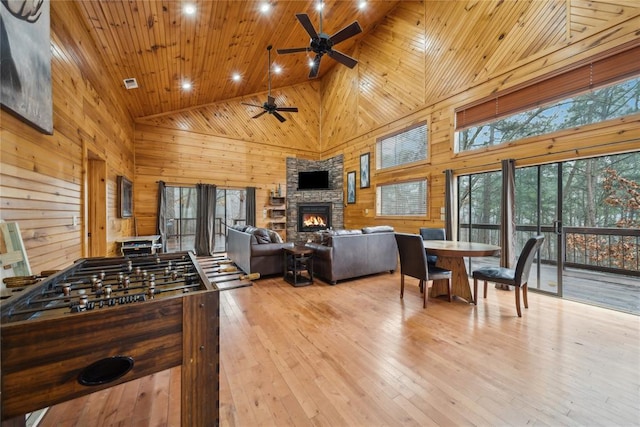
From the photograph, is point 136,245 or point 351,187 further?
point 351,187

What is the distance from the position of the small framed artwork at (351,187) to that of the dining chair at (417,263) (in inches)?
155

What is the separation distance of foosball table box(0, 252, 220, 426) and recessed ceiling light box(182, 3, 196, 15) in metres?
3.60

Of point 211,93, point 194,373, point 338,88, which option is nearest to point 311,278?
point 194,373

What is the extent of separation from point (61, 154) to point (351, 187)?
602 centimetres

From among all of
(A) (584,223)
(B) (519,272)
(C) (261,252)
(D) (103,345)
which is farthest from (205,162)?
(A) (584,223)

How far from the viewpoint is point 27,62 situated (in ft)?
5.68

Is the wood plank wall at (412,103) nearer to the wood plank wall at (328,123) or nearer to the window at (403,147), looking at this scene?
the wood plank wall at (328,123)

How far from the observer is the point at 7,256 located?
1553 millimetres

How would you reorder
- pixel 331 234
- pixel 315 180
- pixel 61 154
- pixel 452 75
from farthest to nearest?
pixel 315 180 → pixel 452 75 → pixel 331 234 → pixel 61 154

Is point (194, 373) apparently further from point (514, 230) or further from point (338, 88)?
point (338, 88)

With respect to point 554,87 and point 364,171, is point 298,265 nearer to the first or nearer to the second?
point 364,171

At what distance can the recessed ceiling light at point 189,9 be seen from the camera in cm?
329

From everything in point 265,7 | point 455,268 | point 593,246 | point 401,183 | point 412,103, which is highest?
point 265,7

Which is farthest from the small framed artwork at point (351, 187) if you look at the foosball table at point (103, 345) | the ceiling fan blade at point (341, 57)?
the foosball table at point (103, 345)
